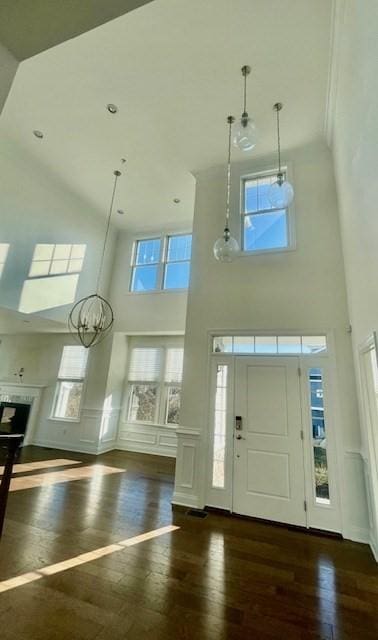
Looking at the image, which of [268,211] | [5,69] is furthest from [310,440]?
[5,69]

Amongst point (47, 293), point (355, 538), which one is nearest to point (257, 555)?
point (355, 538)

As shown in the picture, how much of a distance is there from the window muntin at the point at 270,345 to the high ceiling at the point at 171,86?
3165 millimetres

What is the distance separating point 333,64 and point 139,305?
209 inches

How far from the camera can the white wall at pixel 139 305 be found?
21.3ft

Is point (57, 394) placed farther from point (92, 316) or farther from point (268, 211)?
point (268, 211)

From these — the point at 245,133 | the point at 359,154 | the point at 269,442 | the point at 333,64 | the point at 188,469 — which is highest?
the point at 333,64

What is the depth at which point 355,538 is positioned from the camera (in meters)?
3.14

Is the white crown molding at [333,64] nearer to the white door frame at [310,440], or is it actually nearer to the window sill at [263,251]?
the window sill at [263,251]

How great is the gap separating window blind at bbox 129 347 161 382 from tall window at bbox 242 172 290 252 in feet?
12.1

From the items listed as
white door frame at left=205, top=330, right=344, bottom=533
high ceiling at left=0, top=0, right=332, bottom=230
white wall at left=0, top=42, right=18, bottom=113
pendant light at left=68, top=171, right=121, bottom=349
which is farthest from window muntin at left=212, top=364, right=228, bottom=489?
high ceiling at left=0, top=0, right=332, bottom=230

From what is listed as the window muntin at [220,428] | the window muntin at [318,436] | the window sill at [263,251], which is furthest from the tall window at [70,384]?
the window muntin at [318,436]

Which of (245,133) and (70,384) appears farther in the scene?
(70,384)

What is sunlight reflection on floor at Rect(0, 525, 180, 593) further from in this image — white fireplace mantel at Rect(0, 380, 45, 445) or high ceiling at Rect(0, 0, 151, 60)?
white fireplace mantel at Rect(0, 380, 45, 445)

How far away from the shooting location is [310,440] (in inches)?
141
